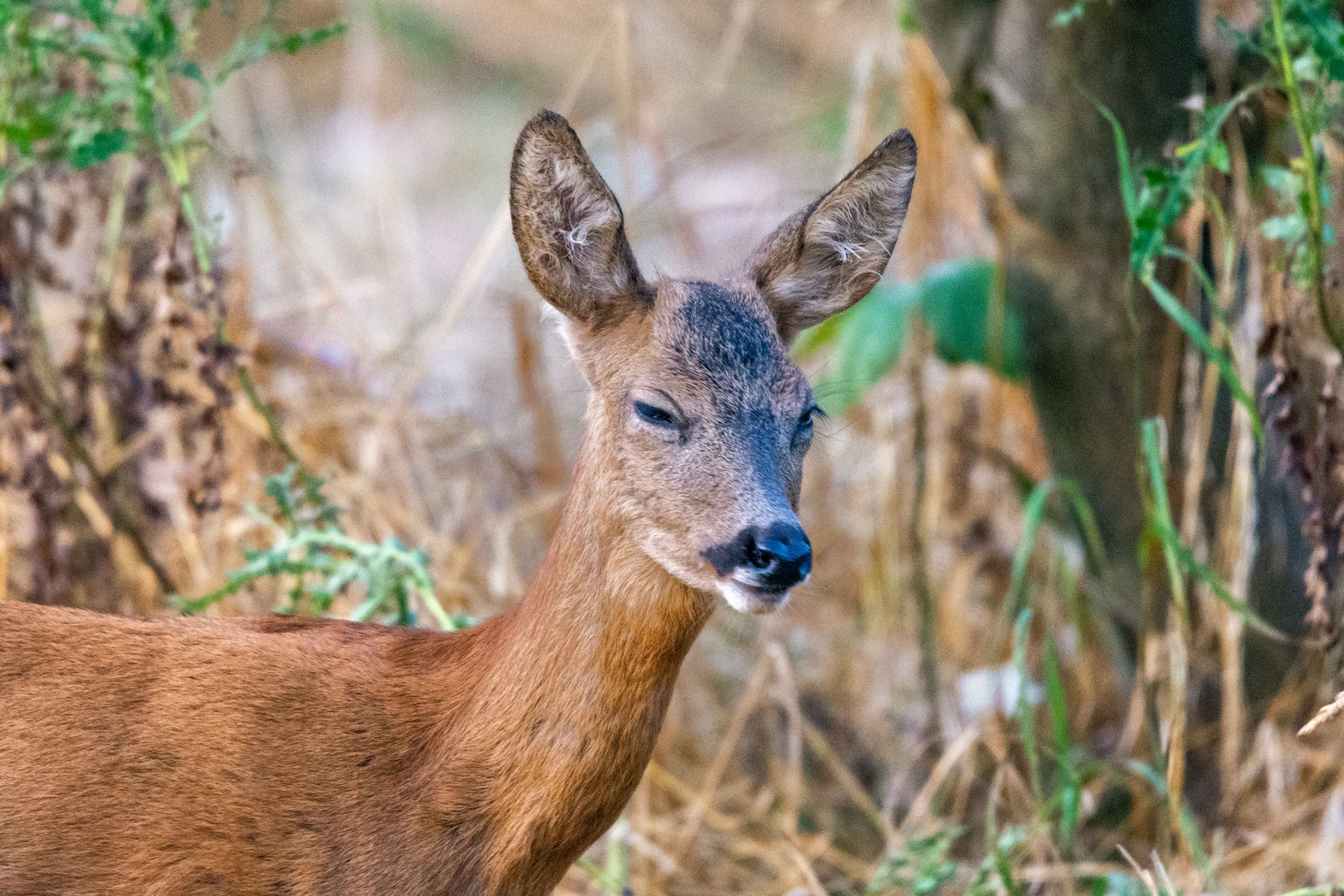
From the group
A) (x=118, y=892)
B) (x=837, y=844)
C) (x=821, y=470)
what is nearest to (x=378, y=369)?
(x=821, y=470)

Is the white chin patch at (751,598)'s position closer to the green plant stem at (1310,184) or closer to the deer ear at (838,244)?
the deer ear at (838,244)

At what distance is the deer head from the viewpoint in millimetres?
2537

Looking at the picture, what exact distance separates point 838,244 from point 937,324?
4.94ft

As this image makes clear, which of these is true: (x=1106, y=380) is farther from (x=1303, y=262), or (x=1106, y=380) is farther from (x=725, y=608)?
(x=725, y=608)

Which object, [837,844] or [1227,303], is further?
[837,844]

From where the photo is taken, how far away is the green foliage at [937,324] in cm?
438

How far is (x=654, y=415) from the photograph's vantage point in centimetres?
273

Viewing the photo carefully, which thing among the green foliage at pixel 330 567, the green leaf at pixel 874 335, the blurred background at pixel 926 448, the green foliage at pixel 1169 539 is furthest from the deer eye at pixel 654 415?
the green leaf at pixel 874 335

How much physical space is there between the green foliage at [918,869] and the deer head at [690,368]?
4.29 feet

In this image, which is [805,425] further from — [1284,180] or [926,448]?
[926,448]

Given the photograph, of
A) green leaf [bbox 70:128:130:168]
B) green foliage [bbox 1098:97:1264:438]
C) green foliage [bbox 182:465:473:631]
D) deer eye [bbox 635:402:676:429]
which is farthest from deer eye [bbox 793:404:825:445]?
green leaf [bbox 70:128:130:168]

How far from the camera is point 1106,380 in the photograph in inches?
175

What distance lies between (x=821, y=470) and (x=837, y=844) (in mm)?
1639

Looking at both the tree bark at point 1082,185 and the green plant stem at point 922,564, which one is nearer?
the tree bark at point 1082,185
